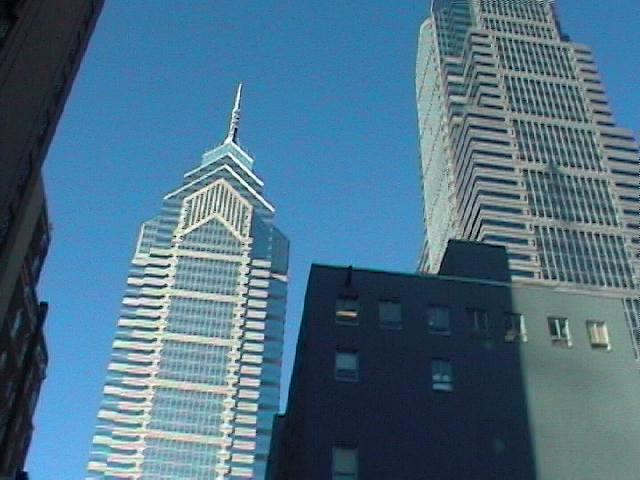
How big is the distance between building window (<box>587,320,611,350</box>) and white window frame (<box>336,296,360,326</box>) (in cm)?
1409

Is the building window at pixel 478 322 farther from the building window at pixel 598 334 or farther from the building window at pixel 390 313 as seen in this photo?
the building window at pixel 598 334

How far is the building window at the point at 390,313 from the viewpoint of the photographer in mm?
46438

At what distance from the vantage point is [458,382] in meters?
44.1

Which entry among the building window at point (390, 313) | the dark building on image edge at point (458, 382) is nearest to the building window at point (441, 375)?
the dark building on image edge at point (458, 382)

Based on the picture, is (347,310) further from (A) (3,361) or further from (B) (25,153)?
(A) (3,361)

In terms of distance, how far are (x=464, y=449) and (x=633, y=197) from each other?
16725 cm

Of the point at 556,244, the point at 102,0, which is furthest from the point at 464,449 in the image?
the point at 556,244

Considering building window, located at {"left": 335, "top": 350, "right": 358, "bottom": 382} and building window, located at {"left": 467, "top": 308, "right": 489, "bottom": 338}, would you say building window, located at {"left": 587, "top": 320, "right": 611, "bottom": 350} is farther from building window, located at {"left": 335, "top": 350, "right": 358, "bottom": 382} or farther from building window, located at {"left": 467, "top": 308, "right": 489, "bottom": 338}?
building window, located at {"left": 335, "top": 350, "right": 358, "bottom": 382}

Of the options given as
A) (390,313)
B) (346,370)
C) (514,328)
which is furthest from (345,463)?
(514,328)

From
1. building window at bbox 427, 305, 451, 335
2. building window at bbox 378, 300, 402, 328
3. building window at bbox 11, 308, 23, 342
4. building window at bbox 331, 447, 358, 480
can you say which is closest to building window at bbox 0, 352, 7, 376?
building window at bbox 11, 308, 23, 342

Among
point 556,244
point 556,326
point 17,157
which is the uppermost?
point 556,244

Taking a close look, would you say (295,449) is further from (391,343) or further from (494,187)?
(494,187)

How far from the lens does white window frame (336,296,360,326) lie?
46.3 meters

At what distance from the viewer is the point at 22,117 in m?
40.8
